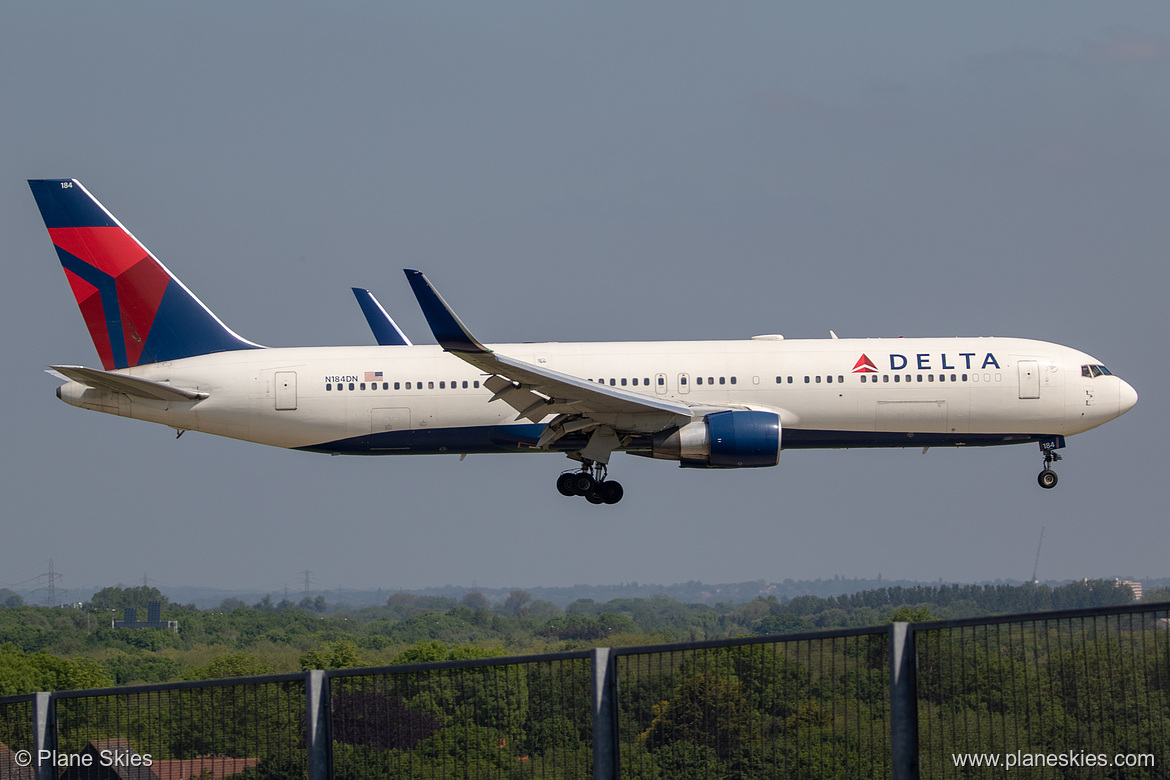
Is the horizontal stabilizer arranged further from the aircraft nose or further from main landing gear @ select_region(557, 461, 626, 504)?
the aircraft nose

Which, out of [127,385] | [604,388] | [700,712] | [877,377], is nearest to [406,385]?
[604,388]

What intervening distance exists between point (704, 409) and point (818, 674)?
2356 centimetres

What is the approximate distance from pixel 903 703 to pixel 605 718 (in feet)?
8.26

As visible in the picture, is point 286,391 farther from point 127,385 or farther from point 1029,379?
point 1029,379

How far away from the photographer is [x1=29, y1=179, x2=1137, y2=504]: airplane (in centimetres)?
3475

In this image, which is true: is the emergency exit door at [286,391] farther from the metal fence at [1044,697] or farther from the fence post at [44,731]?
the metal fence at [1044,697]

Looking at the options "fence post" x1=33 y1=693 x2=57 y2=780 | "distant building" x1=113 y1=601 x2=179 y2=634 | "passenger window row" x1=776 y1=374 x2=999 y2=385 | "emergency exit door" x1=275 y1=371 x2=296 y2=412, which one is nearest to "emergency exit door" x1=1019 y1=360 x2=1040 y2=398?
"passenger window row" x1=776 y1=374 x2=999 y2=385

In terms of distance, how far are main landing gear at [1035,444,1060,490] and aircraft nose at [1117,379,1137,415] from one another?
2.19 meters

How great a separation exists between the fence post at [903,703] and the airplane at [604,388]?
23.1 m

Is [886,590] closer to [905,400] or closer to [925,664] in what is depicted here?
[905,400]

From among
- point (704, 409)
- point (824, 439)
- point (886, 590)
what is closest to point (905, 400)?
point (824, 439)

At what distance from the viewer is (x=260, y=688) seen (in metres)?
11.6

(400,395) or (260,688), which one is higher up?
(400,395)

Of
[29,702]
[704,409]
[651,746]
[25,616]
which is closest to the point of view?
[651,746]
